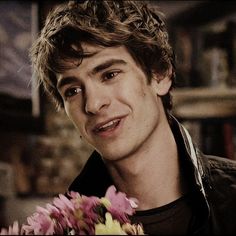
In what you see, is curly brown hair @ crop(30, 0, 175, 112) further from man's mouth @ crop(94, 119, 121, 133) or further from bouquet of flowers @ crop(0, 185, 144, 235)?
bouquet of flowers @ crop(0, 185, 144, 235)

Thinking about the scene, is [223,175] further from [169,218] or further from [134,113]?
[134,113]

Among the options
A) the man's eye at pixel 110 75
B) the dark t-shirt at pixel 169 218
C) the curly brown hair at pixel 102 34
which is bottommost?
the dark t-shirt at pixel 169 218

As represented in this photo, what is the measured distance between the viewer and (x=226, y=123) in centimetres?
147

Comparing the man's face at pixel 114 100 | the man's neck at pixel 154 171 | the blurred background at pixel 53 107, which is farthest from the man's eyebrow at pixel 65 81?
the man's neck at pixel 154 171

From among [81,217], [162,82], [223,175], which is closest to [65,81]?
[162,82]

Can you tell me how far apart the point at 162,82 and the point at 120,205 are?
0.36 meters

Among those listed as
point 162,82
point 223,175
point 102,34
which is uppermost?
point 102,34

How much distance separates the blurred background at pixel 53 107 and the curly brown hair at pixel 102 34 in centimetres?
9

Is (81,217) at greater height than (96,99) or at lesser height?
lesser

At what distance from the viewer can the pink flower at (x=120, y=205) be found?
3.84ft

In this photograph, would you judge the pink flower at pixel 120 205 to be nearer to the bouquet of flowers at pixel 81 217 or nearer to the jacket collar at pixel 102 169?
the bouquet of flowers at pixel 81 217

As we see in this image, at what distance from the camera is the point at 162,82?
134 cm

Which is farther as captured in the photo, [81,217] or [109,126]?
[109,126]

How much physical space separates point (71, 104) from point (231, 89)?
1.65 feet
